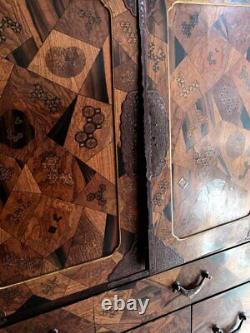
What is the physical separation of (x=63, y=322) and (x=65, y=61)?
74 cm

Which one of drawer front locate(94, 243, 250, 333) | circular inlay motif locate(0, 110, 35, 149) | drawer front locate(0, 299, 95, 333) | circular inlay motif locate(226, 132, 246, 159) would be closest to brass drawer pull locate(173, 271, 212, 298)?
drawer front locate(94, 243, 250, 333)

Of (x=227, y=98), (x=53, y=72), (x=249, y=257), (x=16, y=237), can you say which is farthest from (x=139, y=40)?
(x=249, y=257)

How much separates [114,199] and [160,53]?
44cm

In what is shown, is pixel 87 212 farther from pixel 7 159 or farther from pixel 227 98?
pixel 227 98

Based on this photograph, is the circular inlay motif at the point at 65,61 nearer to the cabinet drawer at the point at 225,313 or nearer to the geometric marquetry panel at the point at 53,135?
the geometric marquetry panel at the point at 53,135

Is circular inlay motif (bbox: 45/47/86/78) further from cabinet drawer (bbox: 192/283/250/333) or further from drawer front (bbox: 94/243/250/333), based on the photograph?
cabinet drawer (bbox: 192/283/250/333)

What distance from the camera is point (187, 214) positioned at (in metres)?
1.14

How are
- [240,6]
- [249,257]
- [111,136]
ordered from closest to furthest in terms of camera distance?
[111,136] < [240,6] < [249,257]

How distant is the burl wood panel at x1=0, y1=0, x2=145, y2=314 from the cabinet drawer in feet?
1.51

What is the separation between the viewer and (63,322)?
1.02 m

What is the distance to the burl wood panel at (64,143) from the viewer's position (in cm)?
84

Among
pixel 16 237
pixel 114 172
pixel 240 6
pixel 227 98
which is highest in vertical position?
pixel 240 6

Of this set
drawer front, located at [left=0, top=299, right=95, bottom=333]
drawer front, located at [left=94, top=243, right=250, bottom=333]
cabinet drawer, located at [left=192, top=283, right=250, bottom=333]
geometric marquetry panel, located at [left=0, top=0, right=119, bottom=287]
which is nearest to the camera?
geometric marquetry panel, located at [left=0, top=0, right=119, bottom=287]

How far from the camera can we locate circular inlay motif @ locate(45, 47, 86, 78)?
2.82 feet
